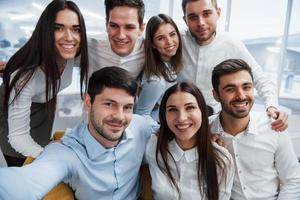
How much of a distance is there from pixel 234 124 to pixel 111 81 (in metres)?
0.66

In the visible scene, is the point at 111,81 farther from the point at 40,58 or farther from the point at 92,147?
the point at 40,58

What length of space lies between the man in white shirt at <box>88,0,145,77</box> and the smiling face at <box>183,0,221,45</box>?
A: 30 cm

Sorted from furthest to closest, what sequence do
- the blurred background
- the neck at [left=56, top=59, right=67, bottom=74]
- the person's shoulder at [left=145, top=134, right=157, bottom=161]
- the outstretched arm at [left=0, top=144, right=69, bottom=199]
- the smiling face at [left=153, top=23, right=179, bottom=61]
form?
the blurred background
the smiling face at [left=153, top=23, right=179, bottom=61]
the neck at [left=56, top=59, right=67, bottom=74]
the person's shoulder at [left=145, top=134, right=157, bottom=161]
the outstretched arm at [left=0, top=144, right=69, bottom=199]

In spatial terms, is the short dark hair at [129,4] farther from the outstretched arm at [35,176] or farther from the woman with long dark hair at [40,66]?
the outstretched arm at [35,176]

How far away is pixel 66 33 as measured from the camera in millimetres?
1607

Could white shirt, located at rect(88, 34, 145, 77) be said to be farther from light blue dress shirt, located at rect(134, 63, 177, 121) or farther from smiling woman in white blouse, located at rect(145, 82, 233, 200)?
smiling woman in white blouse, located at rect(145, 82, 233, 200)

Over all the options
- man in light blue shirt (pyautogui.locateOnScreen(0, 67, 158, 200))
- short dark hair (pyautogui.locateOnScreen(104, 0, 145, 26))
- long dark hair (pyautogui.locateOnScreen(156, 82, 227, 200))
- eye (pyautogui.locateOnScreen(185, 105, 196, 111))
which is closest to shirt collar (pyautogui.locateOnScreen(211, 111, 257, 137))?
long dark hair (pyautogui.locateOnScreen(156, 82, 227, 200))

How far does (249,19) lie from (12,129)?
9.17 feet

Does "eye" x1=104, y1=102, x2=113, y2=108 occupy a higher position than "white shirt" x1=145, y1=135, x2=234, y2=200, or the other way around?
"eye" x1=104, y1=102, x2=113, y2=108

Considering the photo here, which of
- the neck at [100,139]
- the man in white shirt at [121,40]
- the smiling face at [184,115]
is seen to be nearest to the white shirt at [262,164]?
the smiling face at [184,115]

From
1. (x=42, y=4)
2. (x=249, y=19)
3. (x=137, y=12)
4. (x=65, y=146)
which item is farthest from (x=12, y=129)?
(x=249, y=19)

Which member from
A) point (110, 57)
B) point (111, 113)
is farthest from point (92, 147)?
point (110, 57)

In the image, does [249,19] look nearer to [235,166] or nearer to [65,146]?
[235,166]

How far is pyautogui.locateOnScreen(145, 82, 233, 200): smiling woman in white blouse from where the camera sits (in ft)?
4.89
